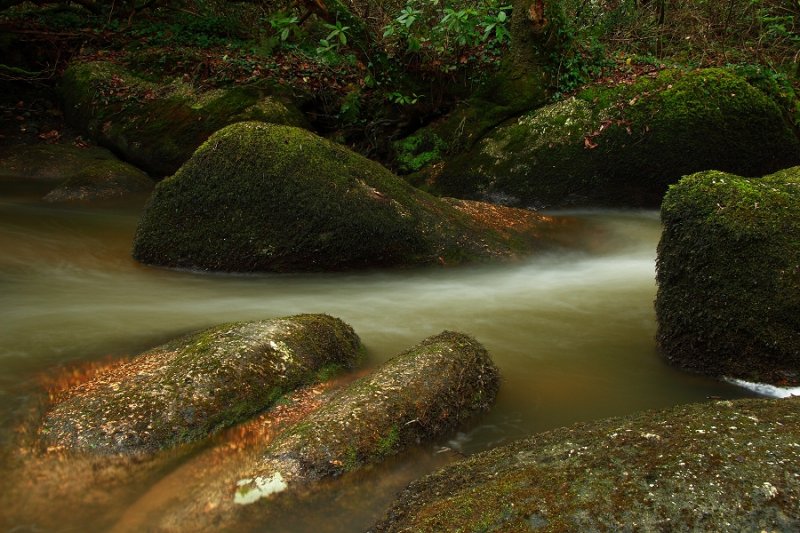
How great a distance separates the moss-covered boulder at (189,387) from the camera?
2.96 metres

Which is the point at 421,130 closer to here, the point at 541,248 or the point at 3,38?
the point at 541,248

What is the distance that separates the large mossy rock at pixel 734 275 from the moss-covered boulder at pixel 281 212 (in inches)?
105

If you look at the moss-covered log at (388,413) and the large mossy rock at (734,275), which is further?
the large mossy rock at (734,275)

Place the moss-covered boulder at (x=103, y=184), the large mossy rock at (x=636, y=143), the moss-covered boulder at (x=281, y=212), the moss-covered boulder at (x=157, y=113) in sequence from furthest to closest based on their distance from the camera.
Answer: the moss-covered boulder at (x=157, y=113), the moss-covered boulder at (x=103, y=184), the large mossy rock at (x=636, y=143), the moss-covered boulder at (x=281, y=212)

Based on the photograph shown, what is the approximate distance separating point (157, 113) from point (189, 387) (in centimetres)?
924

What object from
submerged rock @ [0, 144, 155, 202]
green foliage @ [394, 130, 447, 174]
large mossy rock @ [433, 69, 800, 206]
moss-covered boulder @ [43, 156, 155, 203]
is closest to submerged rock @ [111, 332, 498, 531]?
large mossy rock @ [433, 69, 800, 206]

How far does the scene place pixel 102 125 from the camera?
1159cm

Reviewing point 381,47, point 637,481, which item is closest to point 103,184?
point 381,47

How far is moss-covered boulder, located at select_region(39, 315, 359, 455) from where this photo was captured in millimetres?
2955

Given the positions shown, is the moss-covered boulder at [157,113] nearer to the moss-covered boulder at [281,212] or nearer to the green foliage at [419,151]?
the green foliage at [419,151]

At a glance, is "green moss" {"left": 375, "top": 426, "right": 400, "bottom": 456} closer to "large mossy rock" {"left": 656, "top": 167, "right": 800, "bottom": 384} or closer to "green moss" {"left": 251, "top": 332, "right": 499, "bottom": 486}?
"green moss" {"left": 251, "top": 332, "right": 499, "bottom": 486}

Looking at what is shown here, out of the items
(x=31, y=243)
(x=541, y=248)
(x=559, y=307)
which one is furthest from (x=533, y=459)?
(x=31, y=243)

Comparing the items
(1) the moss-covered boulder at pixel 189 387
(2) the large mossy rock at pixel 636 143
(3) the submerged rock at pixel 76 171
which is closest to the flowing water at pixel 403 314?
(1) the moss-covered boulder at pixel 189 387

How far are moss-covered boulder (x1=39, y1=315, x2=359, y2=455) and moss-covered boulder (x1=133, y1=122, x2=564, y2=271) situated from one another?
2332mm
